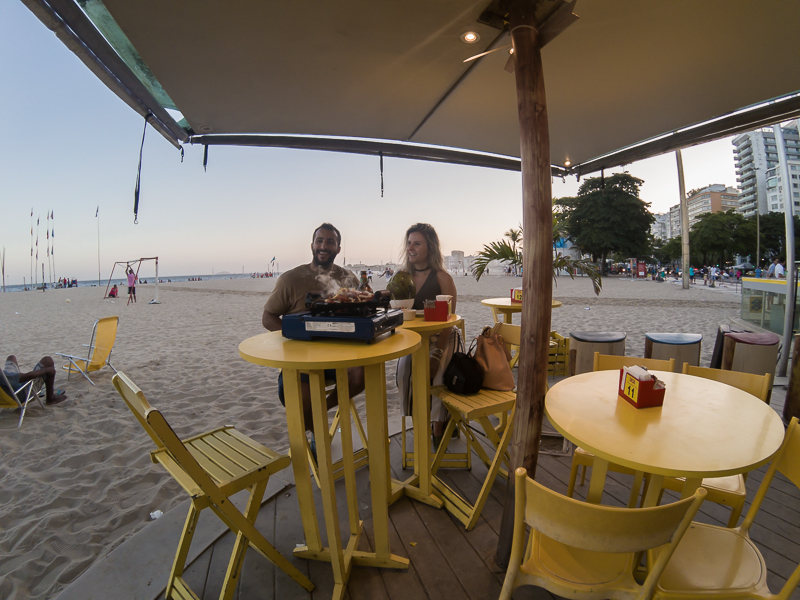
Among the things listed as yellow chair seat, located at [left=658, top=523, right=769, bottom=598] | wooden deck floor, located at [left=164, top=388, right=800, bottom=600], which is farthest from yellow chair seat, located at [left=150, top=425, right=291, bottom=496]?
yellow chair seat, located at [left=658, top=523, right=769, bottom=598]

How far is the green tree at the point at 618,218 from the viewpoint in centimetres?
3409

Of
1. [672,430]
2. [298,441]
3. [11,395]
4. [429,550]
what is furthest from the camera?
[11,395]

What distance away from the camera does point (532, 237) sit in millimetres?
1642

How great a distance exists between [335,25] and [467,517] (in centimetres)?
281

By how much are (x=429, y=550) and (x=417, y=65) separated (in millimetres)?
2807

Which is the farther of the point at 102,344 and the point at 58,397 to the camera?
the point at 102,344

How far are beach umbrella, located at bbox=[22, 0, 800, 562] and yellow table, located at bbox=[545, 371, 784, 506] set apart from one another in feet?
0.94

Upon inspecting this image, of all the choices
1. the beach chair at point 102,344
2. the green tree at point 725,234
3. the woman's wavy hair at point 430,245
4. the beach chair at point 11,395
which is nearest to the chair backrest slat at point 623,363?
the woman's wavy hair at point 430,245

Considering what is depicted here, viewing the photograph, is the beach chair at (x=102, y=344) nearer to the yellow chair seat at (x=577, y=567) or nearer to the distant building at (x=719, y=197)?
the yellow chair seat at (x=577, y=567)

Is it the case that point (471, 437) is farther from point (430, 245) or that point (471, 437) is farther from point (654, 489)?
point (430, 245)

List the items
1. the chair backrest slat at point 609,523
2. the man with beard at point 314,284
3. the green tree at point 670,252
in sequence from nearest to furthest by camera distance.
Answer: the chair backrest slat at point 609,523
the man with beard at point 314,284
the green tree at point 670,252

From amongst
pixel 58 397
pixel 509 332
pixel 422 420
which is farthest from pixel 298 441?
pixel 58 397

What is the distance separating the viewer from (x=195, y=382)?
501 centimetres

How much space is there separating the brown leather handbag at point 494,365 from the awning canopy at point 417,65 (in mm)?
1753
